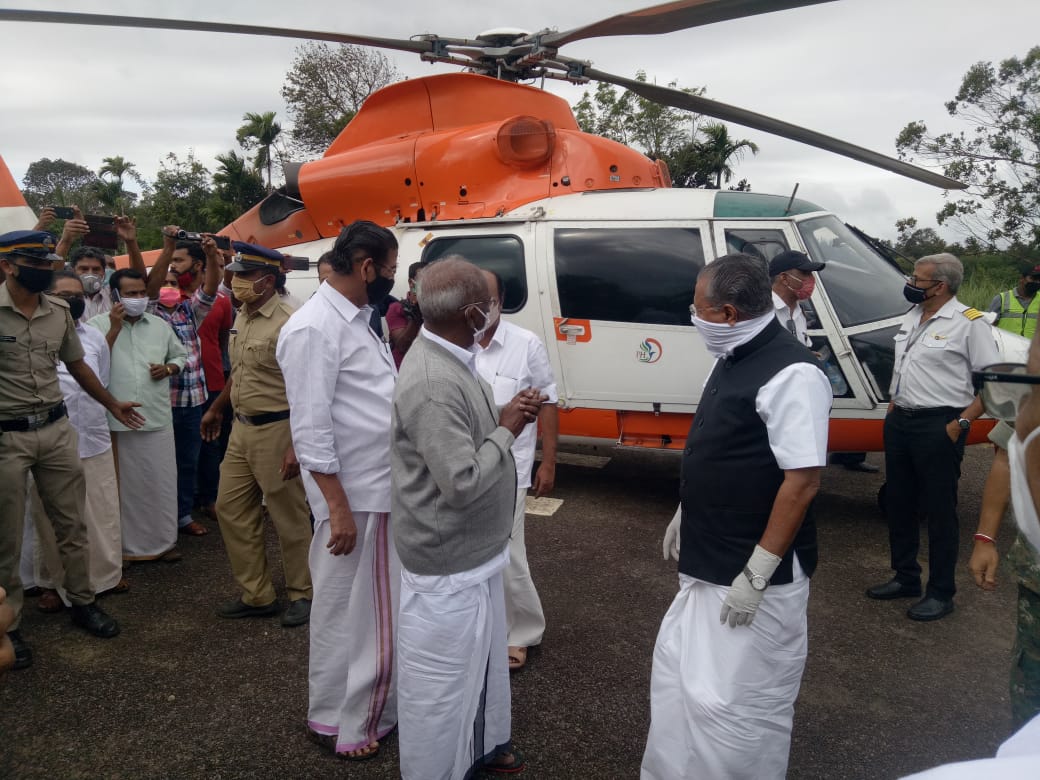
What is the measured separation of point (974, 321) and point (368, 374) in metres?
3.39

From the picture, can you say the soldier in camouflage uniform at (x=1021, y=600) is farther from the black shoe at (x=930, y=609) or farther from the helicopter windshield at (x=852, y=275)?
the helicopter windshield at (x=852, y=275)

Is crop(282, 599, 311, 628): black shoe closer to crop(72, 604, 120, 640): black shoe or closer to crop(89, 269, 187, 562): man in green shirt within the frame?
crop(72, 604, 120, 640): black shoe

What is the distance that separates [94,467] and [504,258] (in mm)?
3365

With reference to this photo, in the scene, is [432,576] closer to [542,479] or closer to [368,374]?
[368,374]

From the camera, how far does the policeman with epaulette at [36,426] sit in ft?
11.0

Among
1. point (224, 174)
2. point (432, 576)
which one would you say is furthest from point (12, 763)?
point (224, 174)

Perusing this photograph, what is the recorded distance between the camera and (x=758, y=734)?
207cm

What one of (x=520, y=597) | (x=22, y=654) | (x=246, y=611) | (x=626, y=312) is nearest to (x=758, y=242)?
(x=626, y=312)

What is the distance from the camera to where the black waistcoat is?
2139 millimetres

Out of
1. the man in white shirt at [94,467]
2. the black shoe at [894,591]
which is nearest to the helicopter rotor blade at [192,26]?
the man in white shirt at [94,467]

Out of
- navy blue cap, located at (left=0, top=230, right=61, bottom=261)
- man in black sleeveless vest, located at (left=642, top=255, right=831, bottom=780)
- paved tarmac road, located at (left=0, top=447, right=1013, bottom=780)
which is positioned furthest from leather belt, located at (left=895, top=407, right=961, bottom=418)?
navy blue cap, located at (left=0, top=230, right=61, bottom=261)

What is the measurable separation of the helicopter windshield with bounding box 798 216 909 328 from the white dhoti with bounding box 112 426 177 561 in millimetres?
4826

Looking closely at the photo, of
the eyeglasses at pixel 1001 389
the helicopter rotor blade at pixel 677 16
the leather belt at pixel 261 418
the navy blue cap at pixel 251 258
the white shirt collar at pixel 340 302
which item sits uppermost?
the helicopter rotor blade at pixel 677 16

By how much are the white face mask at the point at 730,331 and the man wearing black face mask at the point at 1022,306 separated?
657 centimetres
